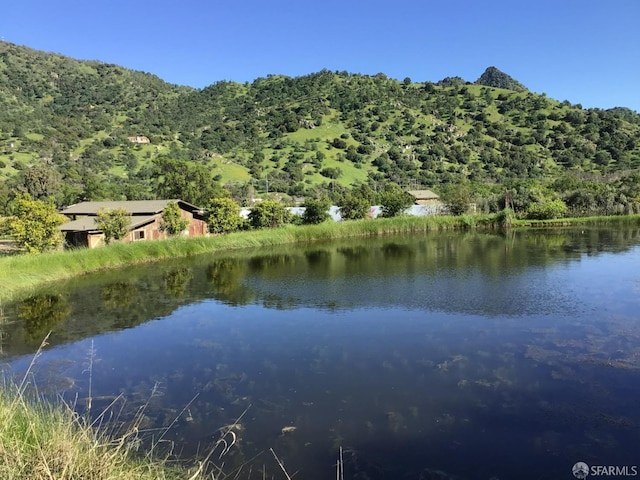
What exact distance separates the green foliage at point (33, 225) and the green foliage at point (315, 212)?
26.0m

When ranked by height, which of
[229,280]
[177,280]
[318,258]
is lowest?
[229,280]

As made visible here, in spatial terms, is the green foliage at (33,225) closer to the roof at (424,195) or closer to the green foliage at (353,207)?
the green foliage at (353,207)

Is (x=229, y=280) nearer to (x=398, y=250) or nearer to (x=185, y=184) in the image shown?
(x=398, y=250)

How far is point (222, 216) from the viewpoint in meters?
43.8

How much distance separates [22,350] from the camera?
49.4ft

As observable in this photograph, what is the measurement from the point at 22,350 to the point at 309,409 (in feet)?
33.8

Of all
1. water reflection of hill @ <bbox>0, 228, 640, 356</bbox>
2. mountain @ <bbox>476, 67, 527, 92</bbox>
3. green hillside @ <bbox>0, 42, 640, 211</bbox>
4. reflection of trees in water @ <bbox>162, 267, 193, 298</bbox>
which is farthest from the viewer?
mountain @ <bbox>476, 67, 527, 92</bbox>

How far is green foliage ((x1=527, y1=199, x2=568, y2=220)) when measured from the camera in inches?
2212

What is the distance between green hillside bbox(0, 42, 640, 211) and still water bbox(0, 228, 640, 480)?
36583mm

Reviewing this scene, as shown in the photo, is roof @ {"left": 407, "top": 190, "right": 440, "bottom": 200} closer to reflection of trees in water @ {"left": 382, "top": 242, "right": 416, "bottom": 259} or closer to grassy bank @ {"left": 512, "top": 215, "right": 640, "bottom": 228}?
grassy bank @ {"left": 512, "top": 215, "right": 640, "bottom": 228}

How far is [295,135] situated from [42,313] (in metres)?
82.1

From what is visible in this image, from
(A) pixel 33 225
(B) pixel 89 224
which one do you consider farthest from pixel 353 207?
(A) pixel 33 225

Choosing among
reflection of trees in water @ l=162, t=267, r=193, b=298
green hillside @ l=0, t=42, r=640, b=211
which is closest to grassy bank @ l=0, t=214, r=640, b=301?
reflection of trees in water @ l=162, t=267, r=193, b=298

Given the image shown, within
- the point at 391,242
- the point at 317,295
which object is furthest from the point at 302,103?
the point at 317,295
